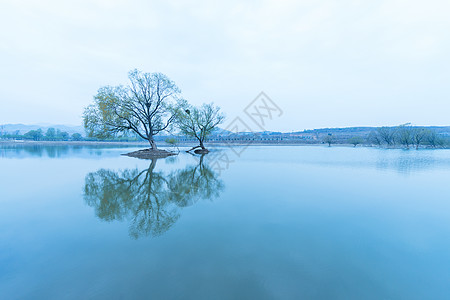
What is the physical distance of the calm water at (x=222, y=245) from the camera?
11.9ft

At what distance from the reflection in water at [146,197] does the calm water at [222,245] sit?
0.23 ft

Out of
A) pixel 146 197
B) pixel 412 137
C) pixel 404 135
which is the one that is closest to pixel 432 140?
pixel 412 137

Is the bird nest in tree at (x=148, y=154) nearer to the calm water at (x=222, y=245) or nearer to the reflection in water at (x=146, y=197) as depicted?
the reflection in water at (x=146, y=197)

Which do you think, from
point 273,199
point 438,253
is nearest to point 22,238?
point 273,199

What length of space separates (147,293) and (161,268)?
709 millimetres

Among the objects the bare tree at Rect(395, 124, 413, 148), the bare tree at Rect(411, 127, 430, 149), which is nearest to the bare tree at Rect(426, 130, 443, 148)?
the bare tree at Rect(411, 127, 430, 149)

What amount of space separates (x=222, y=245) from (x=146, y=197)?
5.58 m

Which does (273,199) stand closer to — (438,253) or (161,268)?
(438,253)

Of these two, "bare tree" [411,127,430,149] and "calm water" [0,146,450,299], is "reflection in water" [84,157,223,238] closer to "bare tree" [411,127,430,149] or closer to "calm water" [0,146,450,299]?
"calm water" [0,146,450,299]

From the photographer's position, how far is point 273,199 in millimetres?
9219

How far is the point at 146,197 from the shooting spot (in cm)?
930

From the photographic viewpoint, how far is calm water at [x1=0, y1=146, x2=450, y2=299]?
3.62 m

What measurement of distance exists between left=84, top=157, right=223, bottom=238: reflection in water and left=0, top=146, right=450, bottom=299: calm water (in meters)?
0.07

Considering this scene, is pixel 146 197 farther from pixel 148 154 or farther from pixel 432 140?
pixel 432 140
